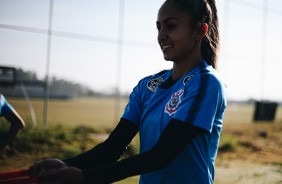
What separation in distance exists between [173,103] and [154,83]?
0.30 metres

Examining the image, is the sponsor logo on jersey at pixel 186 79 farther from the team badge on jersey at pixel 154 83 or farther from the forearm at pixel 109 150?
the forearm at pixel 109 150

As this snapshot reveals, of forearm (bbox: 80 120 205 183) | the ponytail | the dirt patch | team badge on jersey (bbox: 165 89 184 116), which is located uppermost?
the ponytail

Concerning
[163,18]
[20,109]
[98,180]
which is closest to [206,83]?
[163,18]

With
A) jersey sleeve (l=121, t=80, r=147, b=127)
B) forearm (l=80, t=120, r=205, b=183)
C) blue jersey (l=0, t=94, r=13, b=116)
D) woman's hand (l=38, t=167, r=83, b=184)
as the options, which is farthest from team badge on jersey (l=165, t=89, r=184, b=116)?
blue jersey (l=0, t=94, r=13, b=116)

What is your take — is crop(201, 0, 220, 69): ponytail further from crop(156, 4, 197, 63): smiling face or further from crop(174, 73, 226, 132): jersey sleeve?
crop(174, 73, 226, 132): jersey sleeve

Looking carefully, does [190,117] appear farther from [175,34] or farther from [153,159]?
[175,34]

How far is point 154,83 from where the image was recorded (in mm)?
1667

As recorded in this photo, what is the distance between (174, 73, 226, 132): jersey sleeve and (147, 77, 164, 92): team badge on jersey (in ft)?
1.19

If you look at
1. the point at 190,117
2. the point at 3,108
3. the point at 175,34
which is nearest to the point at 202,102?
the point at 190,117

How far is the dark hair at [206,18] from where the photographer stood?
1.44m

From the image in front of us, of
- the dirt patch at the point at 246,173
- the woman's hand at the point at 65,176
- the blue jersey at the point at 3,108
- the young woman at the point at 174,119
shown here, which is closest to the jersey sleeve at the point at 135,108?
the young woman at the point at 174,119

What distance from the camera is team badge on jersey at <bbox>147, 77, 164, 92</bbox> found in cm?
164

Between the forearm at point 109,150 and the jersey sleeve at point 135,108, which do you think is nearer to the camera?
the forearm at point 109,150

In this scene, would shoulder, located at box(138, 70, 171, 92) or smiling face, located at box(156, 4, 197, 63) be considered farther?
shoulder, located at box(138, 70, 171, 92)
